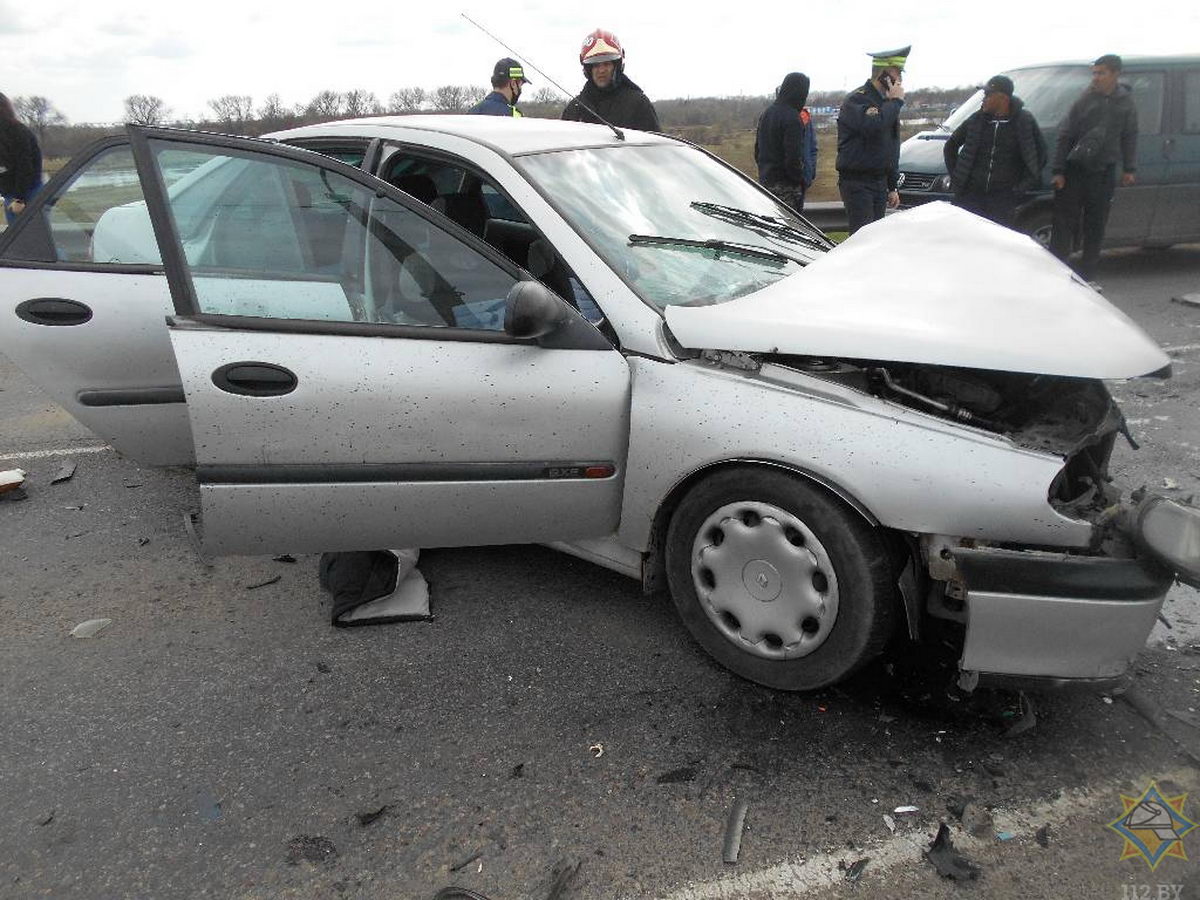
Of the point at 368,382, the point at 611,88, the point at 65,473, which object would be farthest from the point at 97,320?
the point at 611,88

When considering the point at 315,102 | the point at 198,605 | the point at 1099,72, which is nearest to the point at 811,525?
the point at 198,605

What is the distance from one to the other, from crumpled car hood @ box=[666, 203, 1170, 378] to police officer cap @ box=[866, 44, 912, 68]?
3.94 metres

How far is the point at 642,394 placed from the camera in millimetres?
2553

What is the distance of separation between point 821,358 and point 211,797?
2019 millimetres

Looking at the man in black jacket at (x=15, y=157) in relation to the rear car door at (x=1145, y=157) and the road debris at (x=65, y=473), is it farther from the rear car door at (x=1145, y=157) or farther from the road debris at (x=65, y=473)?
the rear car door at (x=1145, y=157)

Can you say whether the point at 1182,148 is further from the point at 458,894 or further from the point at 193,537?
the point at 458,894

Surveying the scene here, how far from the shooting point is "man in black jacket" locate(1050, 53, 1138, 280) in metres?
6.96

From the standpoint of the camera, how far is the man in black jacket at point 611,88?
233 inches

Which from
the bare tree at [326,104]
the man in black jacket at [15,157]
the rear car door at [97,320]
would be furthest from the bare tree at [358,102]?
the rear car door at [97,320]

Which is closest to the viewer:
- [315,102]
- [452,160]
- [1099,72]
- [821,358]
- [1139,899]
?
[1139,899]

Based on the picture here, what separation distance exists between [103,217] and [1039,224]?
745 centimetres

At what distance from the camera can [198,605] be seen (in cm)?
312

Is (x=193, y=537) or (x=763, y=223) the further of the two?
(x=193, y=537)

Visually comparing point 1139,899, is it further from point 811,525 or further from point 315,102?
point 315,102
